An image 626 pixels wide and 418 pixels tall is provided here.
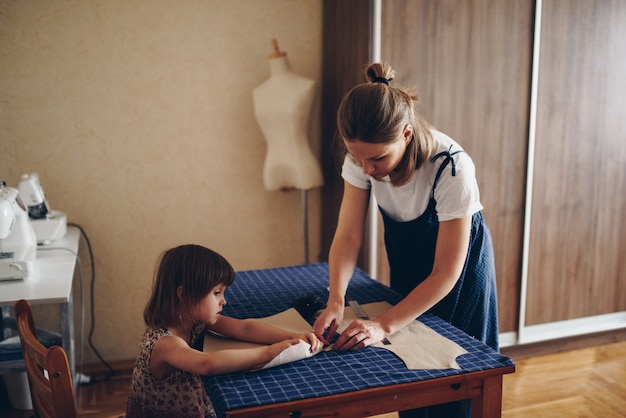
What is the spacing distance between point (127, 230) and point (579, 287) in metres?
2.22

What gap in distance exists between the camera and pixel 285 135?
8.94 ft

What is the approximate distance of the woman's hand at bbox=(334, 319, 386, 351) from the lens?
1.39 metres

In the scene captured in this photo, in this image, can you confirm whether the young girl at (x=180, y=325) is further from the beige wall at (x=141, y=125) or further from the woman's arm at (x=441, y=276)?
the beige wall at (x=141, y=125)

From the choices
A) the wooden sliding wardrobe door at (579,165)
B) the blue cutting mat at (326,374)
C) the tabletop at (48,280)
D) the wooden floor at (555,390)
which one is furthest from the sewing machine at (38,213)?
the wooden sliding wardrobe door at (579,165)

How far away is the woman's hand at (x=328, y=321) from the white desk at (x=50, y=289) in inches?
33.1

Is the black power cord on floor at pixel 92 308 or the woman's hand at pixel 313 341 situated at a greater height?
the woman's hand at pixel 313 341

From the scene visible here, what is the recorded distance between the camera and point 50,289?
6.28 feet

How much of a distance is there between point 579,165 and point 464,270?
1.51 metres

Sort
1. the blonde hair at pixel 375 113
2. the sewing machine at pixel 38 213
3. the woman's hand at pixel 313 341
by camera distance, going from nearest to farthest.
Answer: the woman's hand at pixel 313 341, the blonde hair at pixel 375 113, the sewing machine at pixel 38 213

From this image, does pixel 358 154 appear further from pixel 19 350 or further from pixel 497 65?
pixel 497 65

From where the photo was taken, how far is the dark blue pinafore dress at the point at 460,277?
1707 millimetres

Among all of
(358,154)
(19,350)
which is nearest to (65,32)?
(19,350)

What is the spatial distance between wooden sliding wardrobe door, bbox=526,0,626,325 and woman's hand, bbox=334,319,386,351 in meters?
1.73

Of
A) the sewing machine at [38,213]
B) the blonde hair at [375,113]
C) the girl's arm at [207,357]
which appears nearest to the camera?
the girl's arm at [207,357]
